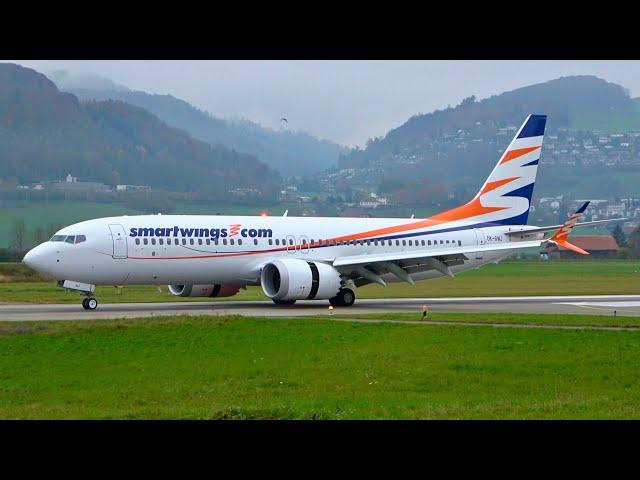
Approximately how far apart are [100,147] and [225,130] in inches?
2313

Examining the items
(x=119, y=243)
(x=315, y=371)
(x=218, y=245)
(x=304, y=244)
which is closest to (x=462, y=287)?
(x=304, y=244)

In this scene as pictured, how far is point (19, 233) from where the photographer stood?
90375mm

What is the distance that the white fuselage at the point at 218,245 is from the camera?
3841 cm

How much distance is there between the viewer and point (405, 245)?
46531 millimetres

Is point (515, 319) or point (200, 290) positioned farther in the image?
point (200, 290)

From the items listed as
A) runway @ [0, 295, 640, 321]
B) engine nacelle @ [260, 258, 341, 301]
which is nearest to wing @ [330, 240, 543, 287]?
engine nacelle @ [260, 258, 341, 301]

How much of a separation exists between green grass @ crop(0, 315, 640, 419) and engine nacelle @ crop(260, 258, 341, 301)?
10450mm

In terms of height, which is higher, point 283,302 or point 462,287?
point 283,302

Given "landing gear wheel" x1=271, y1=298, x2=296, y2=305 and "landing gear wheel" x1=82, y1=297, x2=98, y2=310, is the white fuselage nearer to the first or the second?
"landing gear wheel" x1=82, y1=297, x2=98, y2=310

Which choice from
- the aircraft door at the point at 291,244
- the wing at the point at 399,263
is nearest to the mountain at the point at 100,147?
the wing at the point at 399,263

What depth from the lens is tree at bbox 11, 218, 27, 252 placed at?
88062 millimetres

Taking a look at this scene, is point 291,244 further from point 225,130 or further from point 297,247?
point 225,130
